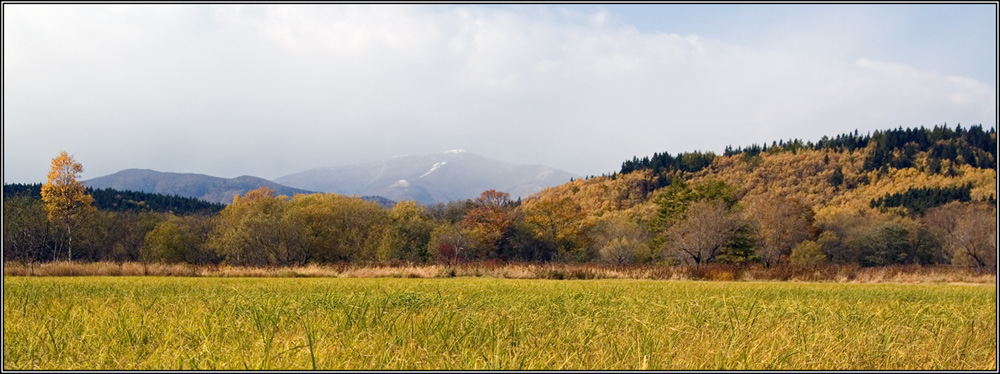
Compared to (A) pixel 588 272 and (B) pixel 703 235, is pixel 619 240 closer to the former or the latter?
(B) pixel 703 235

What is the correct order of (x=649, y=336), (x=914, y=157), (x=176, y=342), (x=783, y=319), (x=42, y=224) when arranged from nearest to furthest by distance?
(x=176, y=342) → (x=649, y=336) → (x=783, y=319) → (x=42, y=224) → (x=914, y=157)

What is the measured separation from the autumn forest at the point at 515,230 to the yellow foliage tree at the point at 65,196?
4.5 inches

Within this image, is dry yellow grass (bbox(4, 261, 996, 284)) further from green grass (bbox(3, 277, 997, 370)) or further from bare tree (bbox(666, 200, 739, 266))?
green grass (bbox(3, 277, 997, 370))

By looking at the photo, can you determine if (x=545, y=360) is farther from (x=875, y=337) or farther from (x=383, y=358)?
(x=875, y=337)

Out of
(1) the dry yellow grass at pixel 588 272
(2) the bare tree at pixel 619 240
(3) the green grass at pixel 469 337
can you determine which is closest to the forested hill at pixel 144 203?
(2) the bare tree at pixel 619 240

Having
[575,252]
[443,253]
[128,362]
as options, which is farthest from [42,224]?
[128,362]

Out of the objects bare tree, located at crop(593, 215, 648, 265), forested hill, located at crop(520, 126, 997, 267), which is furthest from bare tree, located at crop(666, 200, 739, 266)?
bare tree, located at crop(593, 215, 648, 265)

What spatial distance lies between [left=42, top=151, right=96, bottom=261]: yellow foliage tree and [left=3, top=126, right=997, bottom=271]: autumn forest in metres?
0.11

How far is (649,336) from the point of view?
529 cm

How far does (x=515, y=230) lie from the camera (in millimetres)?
77500

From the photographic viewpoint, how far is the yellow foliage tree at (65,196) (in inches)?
2058

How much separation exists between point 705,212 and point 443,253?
26.6 metres

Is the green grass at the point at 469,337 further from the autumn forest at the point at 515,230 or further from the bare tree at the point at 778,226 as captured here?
the bare tree at the point at 778,226

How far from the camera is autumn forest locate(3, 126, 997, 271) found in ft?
180
